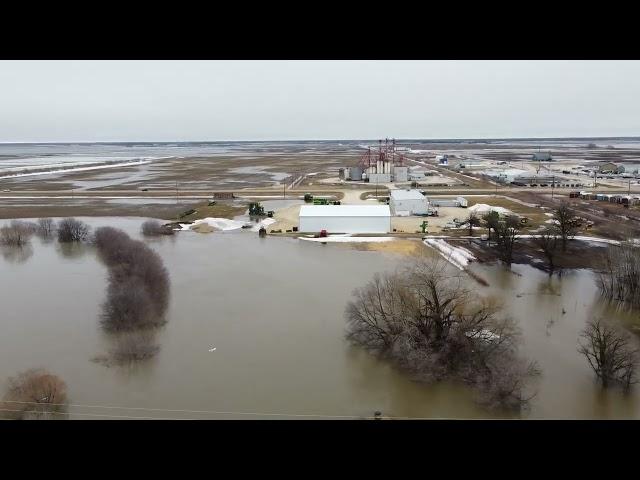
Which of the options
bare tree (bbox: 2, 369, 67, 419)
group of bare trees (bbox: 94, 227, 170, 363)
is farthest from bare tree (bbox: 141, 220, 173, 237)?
bare tree (bbox: 2, 369, 67, 419)

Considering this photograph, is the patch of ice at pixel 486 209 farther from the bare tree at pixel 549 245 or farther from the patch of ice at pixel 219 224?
the patch of ice at pixel 219 224

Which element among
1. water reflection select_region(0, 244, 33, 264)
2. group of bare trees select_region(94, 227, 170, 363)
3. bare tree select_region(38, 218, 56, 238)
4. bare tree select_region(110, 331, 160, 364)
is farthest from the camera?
bare tree select_region(38, 218, 56, 238)

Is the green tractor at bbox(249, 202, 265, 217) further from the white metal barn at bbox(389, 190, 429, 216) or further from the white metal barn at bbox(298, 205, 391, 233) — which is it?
the white metal barn at bbox(389, 190, 429, 216)

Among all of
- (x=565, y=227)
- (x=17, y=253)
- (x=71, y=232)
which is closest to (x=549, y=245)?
(x=565, y=227)

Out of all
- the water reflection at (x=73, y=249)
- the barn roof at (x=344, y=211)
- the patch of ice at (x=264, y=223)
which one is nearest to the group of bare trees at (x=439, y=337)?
the barn roof at (x=344, y=211)

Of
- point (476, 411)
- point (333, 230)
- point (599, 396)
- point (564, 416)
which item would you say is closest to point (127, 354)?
point (476, 411)
